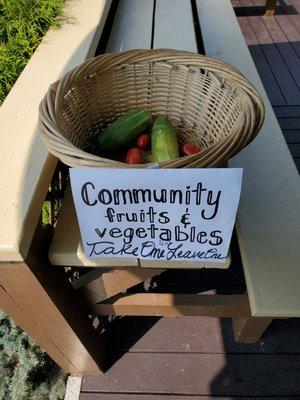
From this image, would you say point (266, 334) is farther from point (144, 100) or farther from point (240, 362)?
point (144, 100)

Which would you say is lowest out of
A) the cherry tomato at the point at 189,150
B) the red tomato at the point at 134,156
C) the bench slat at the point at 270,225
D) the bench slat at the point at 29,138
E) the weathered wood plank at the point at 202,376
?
the weathered wood plank at the point at 202,376

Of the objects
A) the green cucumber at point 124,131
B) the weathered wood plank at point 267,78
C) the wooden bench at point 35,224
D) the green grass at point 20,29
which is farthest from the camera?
the weathered wood plank at point 267,78

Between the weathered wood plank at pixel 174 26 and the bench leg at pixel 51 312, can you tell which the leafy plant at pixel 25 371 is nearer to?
the bench leg at pixel 51 312

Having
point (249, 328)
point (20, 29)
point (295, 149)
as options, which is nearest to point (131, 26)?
point (20, 29)

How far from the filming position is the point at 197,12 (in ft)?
6.55

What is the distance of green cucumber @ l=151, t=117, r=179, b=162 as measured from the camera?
844mm

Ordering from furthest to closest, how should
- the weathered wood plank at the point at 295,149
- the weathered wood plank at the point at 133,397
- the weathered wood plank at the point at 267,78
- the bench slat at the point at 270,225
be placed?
the weathered wood plank at the point at 267,78
the weathered wood plank at the point at 295,149
the weathered wood plank at the point at 133,397
the bench slat at the point at 270,225

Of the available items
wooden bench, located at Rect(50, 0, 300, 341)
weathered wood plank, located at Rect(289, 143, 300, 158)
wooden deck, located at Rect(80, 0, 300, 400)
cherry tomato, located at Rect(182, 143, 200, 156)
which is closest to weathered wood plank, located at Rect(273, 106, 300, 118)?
weathered wood plank, located at Rect(289, 143, 300, 158)

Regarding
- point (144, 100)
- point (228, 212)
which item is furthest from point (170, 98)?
point (228, 212)

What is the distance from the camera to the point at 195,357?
1437 millimetres

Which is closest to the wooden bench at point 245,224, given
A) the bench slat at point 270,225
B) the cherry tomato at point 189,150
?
the bench slat at point 270,225

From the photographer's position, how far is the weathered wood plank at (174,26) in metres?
1.53

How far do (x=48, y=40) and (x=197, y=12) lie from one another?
1.06 metres

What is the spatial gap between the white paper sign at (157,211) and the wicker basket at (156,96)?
0.16 metres
